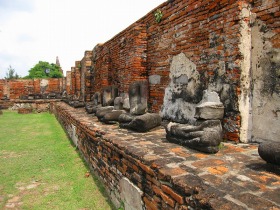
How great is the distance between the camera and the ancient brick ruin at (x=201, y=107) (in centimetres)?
186

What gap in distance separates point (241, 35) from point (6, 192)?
3.87 m

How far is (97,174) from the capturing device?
13.1ft

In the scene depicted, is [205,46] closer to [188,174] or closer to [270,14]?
[270,14]

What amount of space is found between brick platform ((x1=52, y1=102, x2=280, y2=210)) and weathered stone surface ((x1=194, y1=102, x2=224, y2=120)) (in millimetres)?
384

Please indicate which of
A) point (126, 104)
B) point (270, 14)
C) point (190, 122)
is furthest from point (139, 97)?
point (270, 14)

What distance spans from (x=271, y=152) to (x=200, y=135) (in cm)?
81

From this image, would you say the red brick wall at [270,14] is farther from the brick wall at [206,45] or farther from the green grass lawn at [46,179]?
the green grass lawn at [46,179]

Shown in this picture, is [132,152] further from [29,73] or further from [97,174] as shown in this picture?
[29,73]

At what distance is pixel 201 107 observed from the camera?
3.09 meters

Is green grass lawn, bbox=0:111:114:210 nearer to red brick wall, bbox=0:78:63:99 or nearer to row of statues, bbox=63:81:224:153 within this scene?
row of statues, bbox=63:81:224:153

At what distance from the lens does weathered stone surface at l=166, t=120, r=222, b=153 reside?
263cm

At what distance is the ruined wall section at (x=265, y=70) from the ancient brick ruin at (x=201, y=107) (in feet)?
0.04

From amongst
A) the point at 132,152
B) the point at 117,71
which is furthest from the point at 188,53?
the point at 117,71

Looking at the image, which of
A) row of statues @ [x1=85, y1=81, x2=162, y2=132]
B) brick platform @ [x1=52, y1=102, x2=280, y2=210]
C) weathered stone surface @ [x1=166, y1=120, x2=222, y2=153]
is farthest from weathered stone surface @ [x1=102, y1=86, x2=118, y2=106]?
weathered stone surface @ [x1=166, y1=120, x2=222, y2=153]
